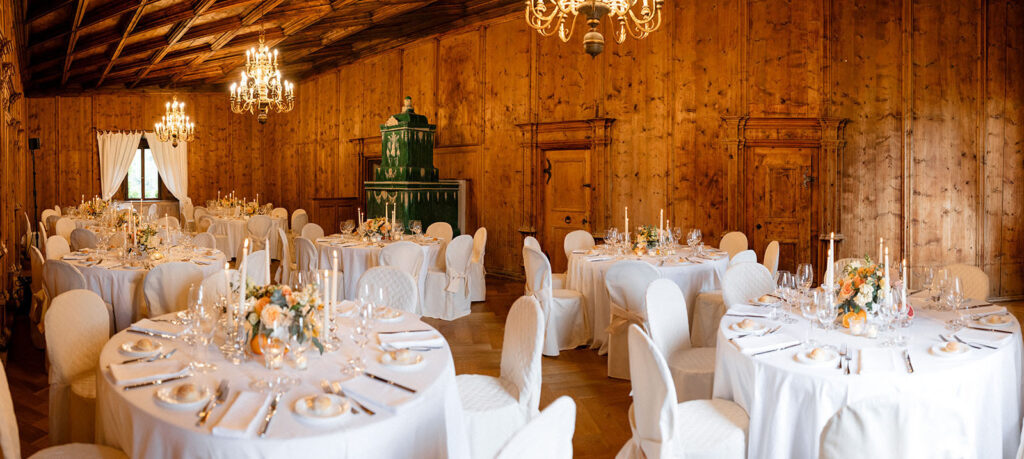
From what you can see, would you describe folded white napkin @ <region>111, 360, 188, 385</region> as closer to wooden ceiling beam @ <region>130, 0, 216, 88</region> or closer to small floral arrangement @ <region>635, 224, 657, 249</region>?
small floral arrangement @ <region>635, 224, 657, 249</region>

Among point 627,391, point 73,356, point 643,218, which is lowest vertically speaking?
point 627,391

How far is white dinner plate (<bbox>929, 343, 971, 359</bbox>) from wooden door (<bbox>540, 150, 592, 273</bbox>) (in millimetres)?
6183

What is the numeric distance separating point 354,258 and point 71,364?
3.58 meters

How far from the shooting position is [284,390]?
229 centimetres

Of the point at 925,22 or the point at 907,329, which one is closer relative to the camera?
the point at 907,329

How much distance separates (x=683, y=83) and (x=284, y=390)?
7142mm

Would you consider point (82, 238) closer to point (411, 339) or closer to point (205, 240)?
point (205, 240)

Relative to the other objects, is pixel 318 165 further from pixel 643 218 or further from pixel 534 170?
pixel 643 218

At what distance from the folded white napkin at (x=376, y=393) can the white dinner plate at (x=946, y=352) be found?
7.74 ft

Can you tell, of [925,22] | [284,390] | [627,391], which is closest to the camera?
[284,390]

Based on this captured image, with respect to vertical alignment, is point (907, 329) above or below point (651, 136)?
→ below

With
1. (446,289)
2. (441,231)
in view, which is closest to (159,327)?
(446,289)

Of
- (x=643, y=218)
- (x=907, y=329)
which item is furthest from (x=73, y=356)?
(x=643, y=218)

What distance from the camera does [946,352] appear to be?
113 inches
